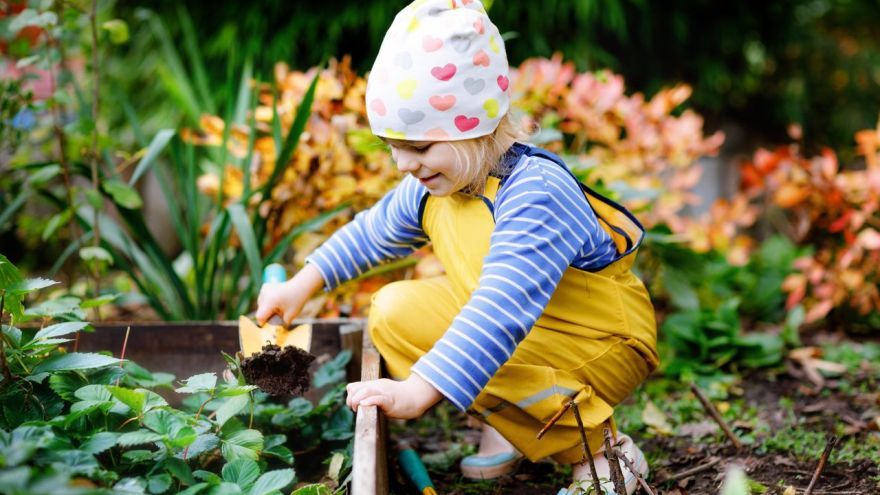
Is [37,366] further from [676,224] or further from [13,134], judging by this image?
[676,224]

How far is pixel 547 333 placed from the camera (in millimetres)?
1531

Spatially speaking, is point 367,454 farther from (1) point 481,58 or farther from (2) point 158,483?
(1) point 481,58

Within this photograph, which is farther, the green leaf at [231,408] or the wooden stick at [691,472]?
Result: the wooden stick at [691,472]

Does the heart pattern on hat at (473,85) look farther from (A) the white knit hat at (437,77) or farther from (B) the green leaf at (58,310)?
(B) the green leaf at (58,310)

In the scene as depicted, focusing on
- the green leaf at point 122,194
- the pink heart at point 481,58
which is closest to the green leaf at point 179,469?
the pink heart at point 481,58

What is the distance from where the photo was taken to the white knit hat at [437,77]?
4.36 feet

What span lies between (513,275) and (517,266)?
18mm

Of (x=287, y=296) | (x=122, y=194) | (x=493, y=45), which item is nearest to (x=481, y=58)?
(x=493, y=45)

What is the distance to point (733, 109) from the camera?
186 inches

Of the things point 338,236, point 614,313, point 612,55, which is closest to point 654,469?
point 614,313

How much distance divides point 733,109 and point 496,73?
12.3 ft

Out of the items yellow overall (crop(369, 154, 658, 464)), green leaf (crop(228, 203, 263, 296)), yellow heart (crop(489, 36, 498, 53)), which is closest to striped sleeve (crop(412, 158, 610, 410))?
yellow overall (crop(369, 154, 658, 464))

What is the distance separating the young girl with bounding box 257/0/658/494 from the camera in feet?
4.27

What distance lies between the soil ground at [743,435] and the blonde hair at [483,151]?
21.7 inches
